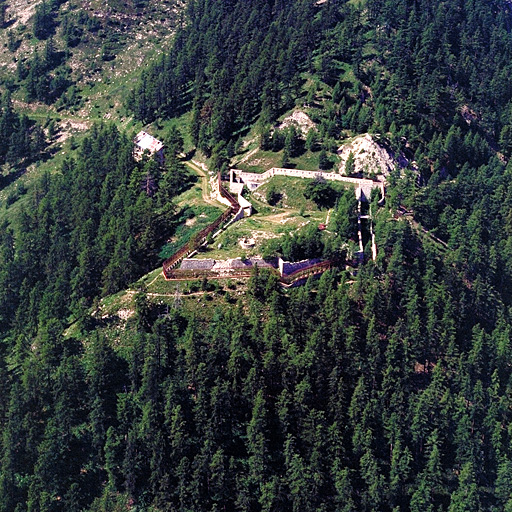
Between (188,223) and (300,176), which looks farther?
(300,176)

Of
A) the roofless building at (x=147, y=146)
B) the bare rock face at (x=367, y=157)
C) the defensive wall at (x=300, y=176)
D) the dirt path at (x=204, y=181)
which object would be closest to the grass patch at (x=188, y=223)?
the dirt path at (x=204, y=181)

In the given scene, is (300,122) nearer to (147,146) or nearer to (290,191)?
(290,191)

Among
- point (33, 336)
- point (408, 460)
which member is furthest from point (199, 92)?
point (408, 460)

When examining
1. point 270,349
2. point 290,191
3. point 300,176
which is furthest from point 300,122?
point 270,349

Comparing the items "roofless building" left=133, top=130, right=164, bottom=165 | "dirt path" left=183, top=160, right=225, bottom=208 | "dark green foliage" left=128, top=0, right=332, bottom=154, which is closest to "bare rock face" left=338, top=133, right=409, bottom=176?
"dark green foliage" left=128, top=0, right=332, bottom=154

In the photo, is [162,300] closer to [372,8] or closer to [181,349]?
[181,349]

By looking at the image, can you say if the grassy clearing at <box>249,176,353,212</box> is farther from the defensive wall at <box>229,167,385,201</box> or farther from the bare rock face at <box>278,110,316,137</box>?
the bare rock face at <box>278,110,316,137</box>
